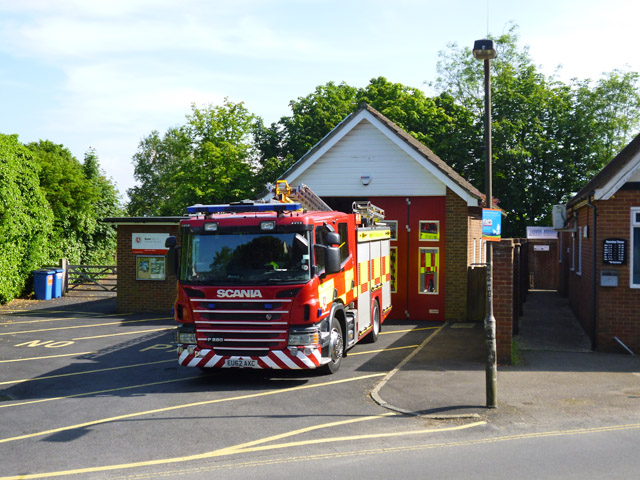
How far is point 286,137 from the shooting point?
41.5 m

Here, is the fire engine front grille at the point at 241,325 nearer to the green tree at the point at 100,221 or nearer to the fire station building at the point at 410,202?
the fire station building at the point at 410,202

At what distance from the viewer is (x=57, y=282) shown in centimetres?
2497

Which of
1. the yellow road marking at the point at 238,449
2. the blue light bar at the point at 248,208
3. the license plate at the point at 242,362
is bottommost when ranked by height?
the yellow road marking at the point at 238,449

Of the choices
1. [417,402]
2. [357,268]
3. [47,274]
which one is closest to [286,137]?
[47,274]

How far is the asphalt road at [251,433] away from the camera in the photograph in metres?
6.80

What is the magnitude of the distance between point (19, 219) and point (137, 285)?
219 inches

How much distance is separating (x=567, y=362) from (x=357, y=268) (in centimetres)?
460

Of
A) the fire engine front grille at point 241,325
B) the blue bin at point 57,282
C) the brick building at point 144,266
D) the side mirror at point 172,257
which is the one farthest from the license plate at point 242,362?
the blue bin at point 57,282

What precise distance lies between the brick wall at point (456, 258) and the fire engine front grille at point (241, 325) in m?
9.38

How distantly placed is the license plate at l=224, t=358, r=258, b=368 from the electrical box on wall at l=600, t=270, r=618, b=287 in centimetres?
784

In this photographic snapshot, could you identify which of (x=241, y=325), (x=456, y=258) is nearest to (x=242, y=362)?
(x=241, y=325)

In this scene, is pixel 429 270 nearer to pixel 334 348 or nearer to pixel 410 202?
pixel 410 202

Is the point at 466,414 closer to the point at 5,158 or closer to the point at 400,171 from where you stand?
the point at 400,171

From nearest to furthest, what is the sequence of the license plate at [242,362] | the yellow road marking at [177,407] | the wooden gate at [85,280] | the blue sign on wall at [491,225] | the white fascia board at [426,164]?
1. the yellow road marking at [177,407]
2. the blue sign on wall at [491,225]
3. the license plate at [242,362]
4. the white fascia board at [426,164]
5. the wooden gate at [85,280]
